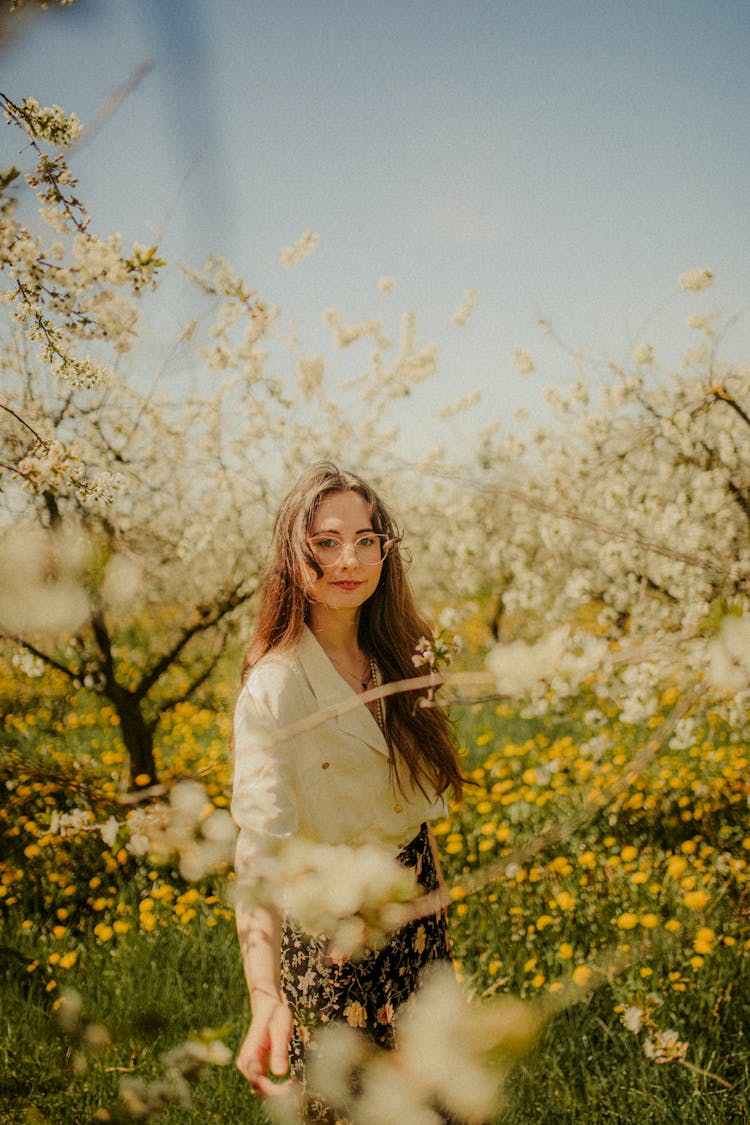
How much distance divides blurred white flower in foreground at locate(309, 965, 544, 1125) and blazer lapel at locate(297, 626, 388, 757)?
0.53m

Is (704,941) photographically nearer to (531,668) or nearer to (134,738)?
(531,668)

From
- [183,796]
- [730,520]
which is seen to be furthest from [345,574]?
[730,520]

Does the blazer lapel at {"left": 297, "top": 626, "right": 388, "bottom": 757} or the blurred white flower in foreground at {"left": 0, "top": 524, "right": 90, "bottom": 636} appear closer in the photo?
the blazer lapel at {"left": 297, "top": 626, "right": 388, "bottom": 757}

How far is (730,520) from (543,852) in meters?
2.20

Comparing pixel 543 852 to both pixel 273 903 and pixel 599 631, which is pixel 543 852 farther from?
pixel 273 903

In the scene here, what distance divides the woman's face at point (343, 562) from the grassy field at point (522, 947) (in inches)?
20.6

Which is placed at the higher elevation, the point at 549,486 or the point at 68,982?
the point at 549,486

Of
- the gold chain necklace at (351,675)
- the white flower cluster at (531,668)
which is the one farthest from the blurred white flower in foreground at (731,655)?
the gold chain necklace at (351,675)

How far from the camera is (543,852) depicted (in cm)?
338

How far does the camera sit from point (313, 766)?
154cm

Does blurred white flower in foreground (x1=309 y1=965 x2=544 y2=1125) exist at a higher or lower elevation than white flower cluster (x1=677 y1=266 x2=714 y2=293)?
lower

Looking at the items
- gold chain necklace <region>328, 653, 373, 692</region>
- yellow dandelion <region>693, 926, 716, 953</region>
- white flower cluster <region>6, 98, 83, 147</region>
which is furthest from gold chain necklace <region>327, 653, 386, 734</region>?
yellow dandelion <region>693, 926, 716, 953</region>

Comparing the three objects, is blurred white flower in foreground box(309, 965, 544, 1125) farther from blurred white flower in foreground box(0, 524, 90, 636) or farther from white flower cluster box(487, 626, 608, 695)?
blurred white flower in foreground box(0, 524, 90, 636)

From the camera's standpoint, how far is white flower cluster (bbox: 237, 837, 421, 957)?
114 centimetres
